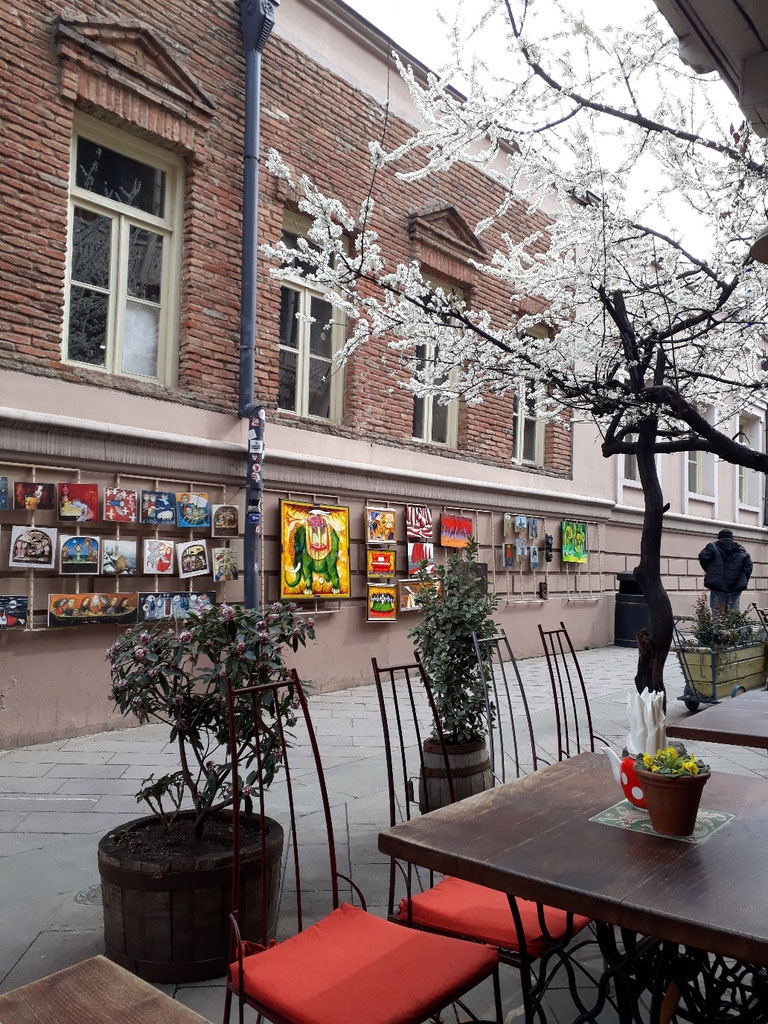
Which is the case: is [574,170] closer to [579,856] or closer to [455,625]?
[455,625]

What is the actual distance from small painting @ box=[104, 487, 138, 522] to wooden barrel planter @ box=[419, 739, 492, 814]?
416 centimetres

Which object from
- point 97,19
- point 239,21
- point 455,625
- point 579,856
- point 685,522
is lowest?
point 579,856

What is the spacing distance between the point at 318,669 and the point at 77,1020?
7.85 meters

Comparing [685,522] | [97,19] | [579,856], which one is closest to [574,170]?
[97,19]

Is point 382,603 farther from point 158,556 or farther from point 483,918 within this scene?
point 483,918

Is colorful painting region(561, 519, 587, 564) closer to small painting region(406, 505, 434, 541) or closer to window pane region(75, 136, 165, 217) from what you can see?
small painting region(406, 505, 434, 541)

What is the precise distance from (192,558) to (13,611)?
185 cm

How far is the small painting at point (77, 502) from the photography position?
7336mm

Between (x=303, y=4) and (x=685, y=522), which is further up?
(x=303, y=4)

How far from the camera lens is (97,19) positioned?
309 inches

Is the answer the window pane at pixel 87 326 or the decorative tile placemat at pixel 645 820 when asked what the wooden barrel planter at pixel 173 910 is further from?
the window pane at pixel 87 326

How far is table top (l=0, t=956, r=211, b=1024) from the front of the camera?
73.4 inches

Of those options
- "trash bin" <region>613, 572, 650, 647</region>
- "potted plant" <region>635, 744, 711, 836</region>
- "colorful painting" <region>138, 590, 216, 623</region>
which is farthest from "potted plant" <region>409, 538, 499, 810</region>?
"trash bin" <region>613, 572, 650, 647</region>

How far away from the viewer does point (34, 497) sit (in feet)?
23.4
